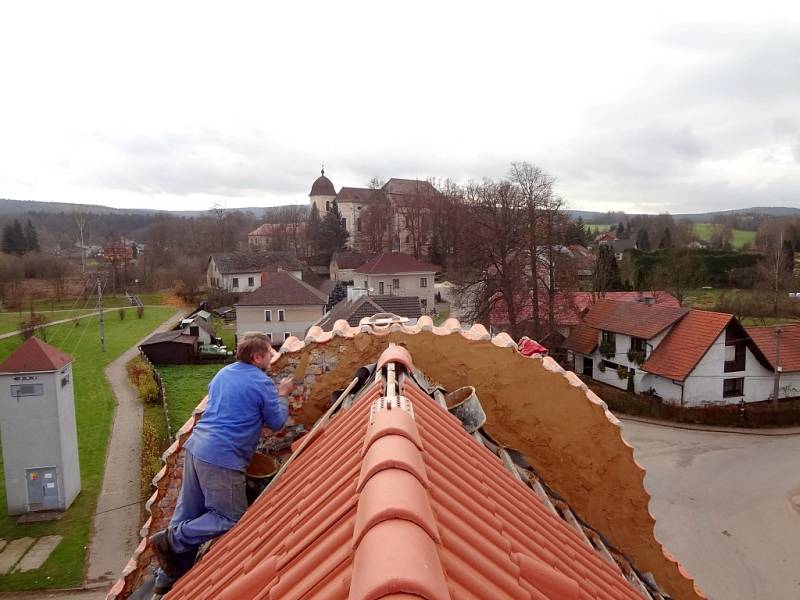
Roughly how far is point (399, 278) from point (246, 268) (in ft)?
63.6

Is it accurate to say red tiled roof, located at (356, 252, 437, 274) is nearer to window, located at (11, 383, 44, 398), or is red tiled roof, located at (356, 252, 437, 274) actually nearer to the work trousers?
window, located at (11, 383, 44, 398)

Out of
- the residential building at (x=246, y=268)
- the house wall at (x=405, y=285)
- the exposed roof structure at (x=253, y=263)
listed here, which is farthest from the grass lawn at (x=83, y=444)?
the house wall at (x=405, y=285)

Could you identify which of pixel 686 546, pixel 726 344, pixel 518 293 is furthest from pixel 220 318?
pixel 686 546

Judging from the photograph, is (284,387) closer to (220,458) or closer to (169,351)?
(220,458)

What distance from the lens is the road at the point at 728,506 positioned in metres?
13.6

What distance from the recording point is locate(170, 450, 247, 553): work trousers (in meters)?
3.86

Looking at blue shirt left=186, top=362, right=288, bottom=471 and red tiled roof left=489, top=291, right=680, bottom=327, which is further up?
blue shirt left=186, top=362, right=288, bottom=471

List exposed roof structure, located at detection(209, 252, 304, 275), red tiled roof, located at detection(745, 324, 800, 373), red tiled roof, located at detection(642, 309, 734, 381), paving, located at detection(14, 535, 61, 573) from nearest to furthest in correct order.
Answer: paving, located at detection(14, 535, 61, 573) < red tiled roof, located at detection(642, 309, 734, 381) < red tiled roof, located at detection(745, 324, 800, 373) < exposed roof structure, located at detection(209, 252, 304, 275)

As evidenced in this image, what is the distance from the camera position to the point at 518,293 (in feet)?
94.9

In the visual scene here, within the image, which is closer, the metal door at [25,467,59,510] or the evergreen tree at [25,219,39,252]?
the metal door at [25,467,59,510]

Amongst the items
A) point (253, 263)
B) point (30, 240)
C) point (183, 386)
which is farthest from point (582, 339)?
point (30, 240)

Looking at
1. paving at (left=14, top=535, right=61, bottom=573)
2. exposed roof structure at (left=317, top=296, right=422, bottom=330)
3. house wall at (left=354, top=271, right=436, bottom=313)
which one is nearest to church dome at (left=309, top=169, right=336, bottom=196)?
house wall at (left=354, top=271, right=436, bottom=313)

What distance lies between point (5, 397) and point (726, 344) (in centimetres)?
2695

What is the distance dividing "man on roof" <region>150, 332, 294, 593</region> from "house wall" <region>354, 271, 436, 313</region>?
43349 millimetres
